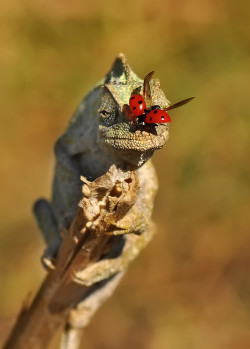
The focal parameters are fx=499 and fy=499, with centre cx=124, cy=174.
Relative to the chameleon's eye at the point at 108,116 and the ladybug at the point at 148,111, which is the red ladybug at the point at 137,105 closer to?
the ladybug at the point at 148,111

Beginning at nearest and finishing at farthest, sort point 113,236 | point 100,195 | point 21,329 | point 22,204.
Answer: point 100,195, point 113,236, point 21,329, point 22,204

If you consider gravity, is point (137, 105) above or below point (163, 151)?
above

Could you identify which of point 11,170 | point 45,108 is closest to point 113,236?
point 11,170

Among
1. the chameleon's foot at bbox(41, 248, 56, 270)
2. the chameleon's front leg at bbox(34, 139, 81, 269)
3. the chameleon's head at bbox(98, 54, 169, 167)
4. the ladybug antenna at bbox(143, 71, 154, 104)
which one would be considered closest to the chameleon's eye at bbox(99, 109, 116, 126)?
the chameleon's head at bbox(98, 54, 169, 167)

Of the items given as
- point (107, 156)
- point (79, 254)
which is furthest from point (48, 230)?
point (107, 156)

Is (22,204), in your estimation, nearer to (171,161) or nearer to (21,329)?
(171,161)

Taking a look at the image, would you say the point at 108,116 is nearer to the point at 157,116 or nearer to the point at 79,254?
the point at 157,116
